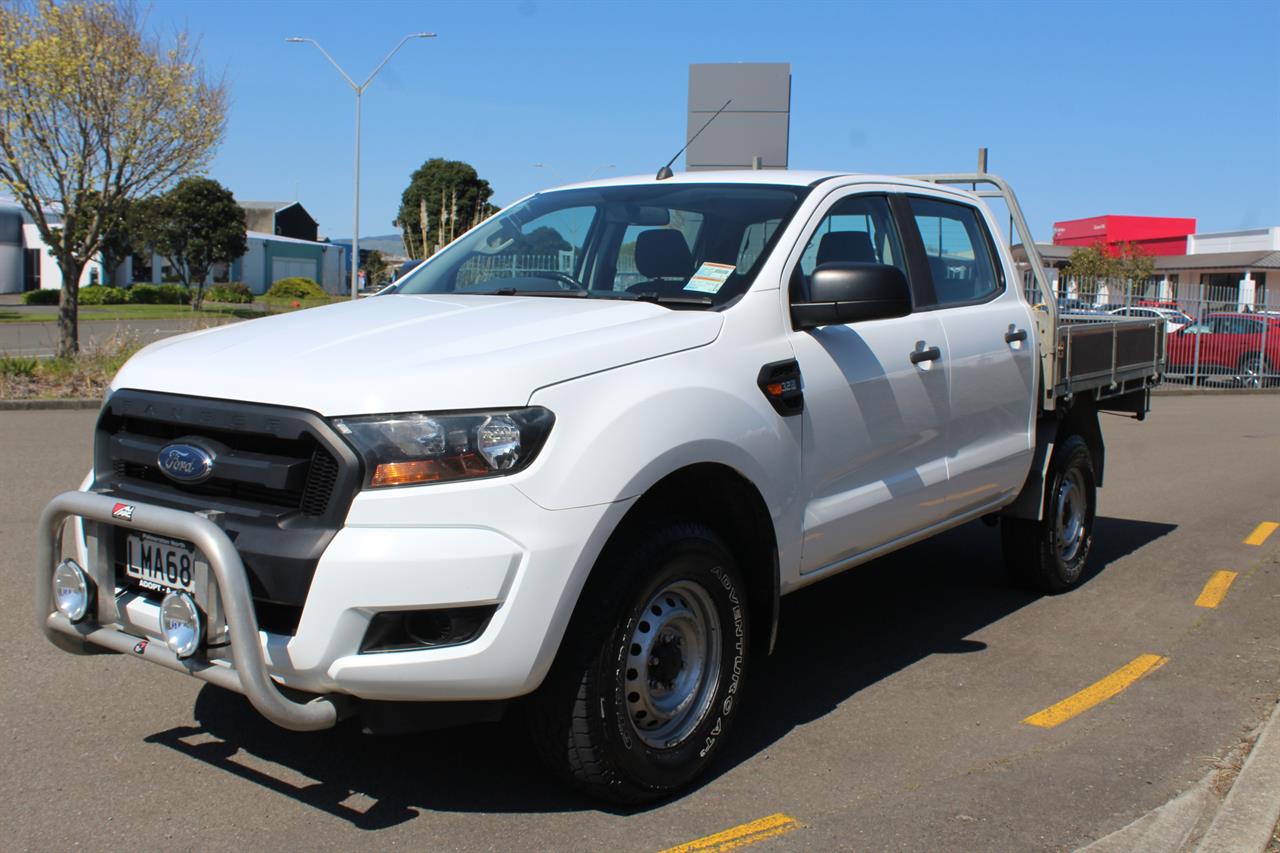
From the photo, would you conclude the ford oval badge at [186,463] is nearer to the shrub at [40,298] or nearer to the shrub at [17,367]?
the shrub at [17,367]

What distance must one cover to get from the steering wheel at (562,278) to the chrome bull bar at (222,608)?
1835 millimetres

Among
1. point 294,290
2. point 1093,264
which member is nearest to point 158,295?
point 294,290

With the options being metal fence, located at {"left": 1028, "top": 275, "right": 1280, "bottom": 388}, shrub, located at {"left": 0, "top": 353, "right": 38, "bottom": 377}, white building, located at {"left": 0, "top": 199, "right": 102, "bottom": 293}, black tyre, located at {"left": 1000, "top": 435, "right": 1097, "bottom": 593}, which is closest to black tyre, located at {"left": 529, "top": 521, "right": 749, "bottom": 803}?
black tyre, located at {"left": 1000, "top": 435, "right": 1097, "bottom": 593}

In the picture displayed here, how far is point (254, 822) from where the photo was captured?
3.57m

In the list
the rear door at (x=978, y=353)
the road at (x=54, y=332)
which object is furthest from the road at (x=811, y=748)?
the road at (x=54, y=332)

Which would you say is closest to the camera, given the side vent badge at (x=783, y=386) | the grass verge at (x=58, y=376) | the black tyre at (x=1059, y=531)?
the side vent badge at (x=783, y=386)

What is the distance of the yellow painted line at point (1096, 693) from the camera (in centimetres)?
470

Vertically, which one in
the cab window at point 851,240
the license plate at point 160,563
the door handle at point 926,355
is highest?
the cab window at point 851,240

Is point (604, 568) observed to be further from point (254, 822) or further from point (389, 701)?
point (254, 822)

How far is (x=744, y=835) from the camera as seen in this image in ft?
11.7

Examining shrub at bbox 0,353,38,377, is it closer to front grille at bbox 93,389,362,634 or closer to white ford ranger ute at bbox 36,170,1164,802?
white ford ranger ute at bbox 36,170,1164,802

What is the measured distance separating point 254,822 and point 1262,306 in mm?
30227

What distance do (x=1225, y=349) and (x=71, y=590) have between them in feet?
84.9

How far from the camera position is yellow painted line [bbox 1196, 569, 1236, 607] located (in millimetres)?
6656
